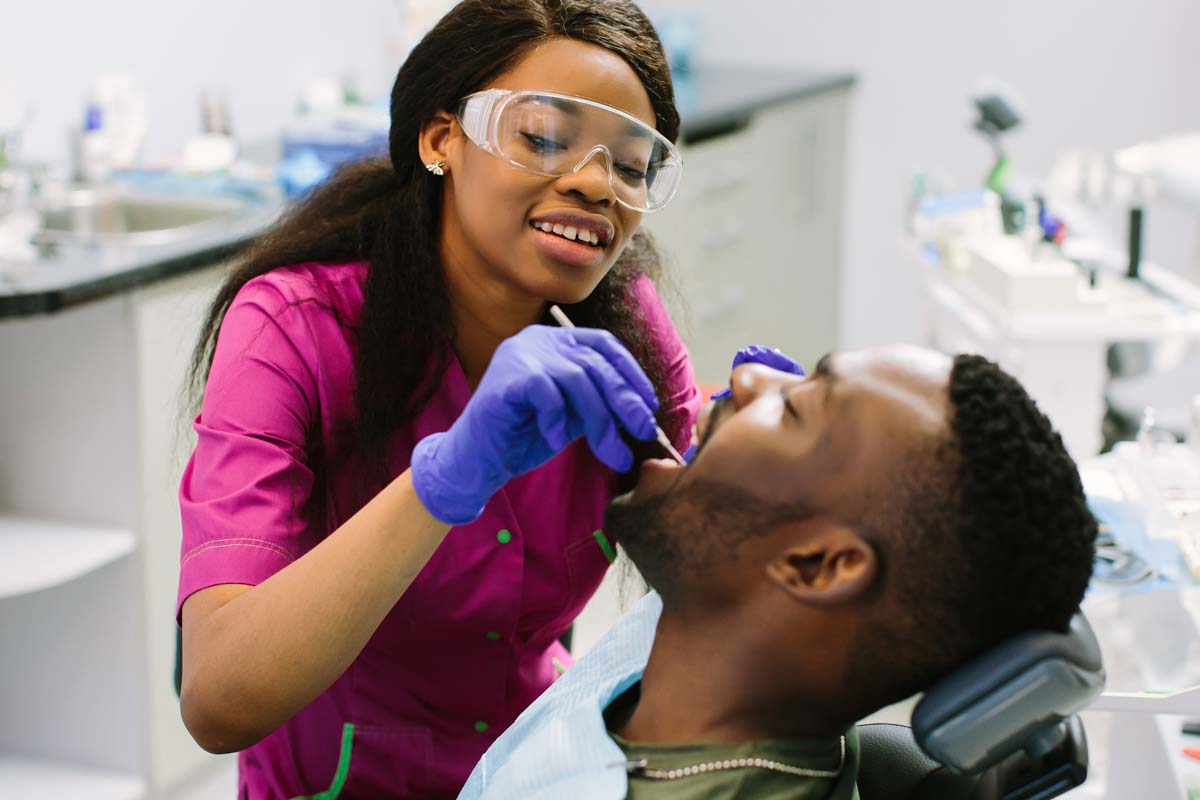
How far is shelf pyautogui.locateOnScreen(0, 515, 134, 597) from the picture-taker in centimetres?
206

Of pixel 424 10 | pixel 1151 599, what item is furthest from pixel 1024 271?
pixel 424 10

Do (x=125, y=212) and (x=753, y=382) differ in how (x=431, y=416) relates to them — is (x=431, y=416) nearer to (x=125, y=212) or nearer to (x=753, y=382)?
(x=753, y=382)

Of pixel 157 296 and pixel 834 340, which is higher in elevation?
pixel 157 296

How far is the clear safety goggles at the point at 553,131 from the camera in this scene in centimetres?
133

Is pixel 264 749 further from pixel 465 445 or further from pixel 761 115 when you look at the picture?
pixel 761 115

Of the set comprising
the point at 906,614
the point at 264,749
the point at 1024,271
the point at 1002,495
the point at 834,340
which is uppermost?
the point at 1002,495

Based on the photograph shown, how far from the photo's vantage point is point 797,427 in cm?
107

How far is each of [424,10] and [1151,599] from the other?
252 centimetres

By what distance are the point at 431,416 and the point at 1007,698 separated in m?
0.71

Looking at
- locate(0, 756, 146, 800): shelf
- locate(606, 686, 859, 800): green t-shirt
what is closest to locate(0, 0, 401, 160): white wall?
locate(0, 756, 146, 800): shelf

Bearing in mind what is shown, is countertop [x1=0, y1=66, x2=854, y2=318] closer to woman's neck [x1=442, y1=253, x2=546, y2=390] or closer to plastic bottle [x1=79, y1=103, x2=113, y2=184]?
plastic bottle [x1=79, y1=103, x2=113, y2=184]

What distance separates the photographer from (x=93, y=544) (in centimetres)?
215

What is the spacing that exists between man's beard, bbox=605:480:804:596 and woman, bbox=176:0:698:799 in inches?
2.1

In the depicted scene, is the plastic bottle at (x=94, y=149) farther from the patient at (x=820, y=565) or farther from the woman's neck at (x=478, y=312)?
the patient at (x=820, y=565)
